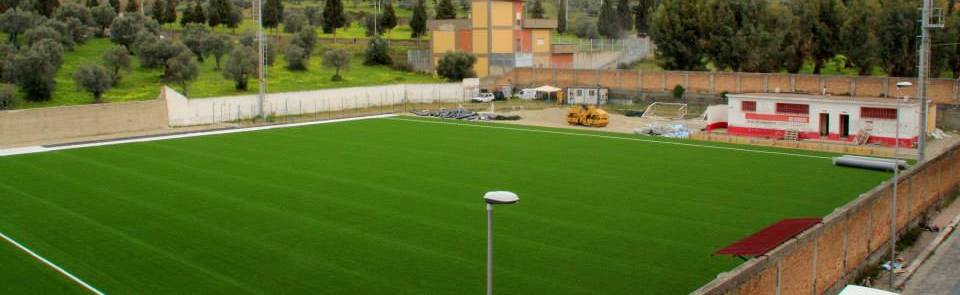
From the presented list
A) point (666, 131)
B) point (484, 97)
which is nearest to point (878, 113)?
point (666, 131)

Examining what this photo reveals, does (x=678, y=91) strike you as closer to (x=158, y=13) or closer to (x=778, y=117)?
(x=778, y=117)

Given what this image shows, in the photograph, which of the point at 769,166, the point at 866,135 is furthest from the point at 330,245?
the point at 866,135

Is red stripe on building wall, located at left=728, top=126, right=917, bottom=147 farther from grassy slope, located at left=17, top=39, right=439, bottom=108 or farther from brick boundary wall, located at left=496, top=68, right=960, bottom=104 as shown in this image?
grassy slope, located at left=17, top=39, right=439, bottom=108

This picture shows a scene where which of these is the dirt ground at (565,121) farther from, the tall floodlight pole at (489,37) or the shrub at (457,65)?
the tall floodlight pole at (489,37)

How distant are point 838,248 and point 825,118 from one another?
888 inches

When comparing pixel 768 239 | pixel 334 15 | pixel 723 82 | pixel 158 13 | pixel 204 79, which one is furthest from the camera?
pixel 334 15

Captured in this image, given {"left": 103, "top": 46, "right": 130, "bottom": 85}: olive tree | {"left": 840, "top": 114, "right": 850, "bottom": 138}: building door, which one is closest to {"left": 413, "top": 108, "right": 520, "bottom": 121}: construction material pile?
{"left": 103, "top": 46, "right": 130, "bottom": 85}: olive tree

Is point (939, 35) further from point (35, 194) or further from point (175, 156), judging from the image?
point (35, 194)

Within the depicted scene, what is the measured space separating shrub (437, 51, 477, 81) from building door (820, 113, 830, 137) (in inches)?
1084

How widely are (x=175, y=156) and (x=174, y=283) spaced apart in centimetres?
1614

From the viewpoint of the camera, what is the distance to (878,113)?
35.4 meters

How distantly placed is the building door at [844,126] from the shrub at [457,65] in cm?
2823

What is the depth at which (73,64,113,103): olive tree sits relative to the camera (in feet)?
138

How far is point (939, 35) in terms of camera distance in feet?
157
